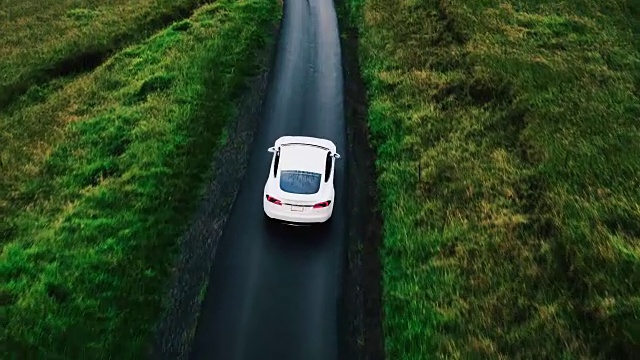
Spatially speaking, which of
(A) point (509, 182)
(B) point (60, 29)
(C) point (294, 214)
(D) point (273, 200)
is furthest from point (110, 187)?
(B) point (60, 29)

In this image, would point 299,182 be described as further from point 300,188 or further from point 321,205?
point 321,205

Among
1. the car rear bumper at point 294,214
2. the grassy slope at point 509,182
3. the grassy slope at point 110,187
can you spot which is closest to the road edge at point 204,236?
the grassy slope at point 110,187

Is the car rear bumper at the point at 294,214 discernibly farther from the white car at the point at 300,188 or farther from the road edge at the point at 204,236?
the road edge at the point at 204,236

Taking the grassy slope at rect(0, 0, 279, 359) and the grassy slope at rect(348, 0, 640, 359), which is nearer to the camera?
the grassy slope at rect(0, 0, 279, 359)

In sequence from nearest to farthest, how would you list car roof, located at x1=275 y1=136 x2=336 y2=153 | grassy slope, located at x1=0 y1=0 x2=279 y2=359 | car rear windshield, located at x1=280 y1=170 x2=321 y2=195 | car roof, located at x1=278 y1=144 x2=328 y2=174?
grassy slope, located at x1=0 y1=0 x2=279 y2=359 → car rear windshield, located at x1=280 y1=170 x2=321 y2=195 → car roof, located at x1=278 y1=144 x2=328 y2=174 → car roof, located at x1=275 y1=136 x2=336 y2=153

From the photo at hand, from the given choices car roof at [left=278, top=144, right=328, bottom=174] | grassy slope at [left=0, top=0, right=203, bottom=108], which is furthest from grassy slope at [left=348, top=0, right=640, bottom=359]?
grassy slope at [left=0, top=0, right=203, bottom=108]

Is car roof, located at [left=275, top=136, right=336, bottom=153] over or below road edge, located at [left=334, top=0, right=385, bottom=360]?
over

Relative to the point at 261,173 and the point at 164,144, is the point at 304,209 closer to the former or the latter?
the point at 261,173

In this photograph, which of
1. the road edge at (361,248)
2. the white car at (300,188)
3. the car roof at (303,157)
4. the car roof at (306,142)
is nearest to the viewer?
the road edge at (361,248)

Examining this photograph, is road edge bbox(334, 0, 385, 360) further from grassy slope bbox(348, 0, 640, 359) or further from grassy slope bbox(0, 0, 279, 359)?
grassy slope bbox(0, 0, 279, 359)
